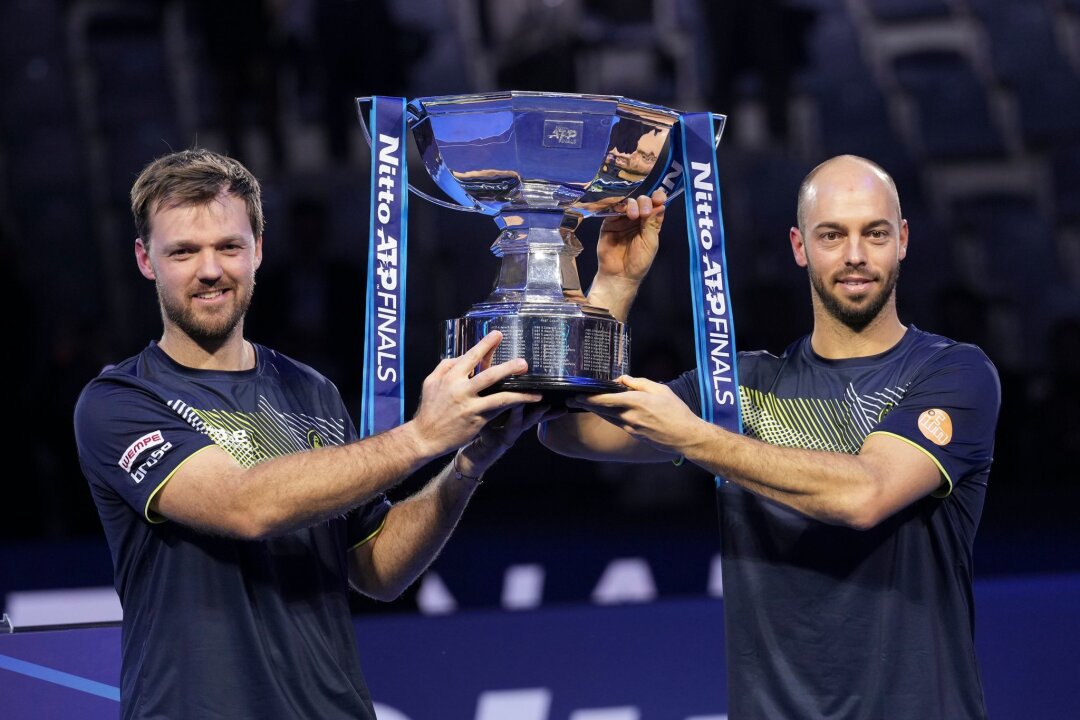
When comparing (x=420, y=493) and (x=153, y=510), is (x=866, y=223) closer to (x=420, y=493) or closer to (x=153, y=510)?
(x=420, y=493)

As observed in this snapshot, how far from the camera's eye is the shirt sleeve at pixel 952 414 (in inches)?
83.0

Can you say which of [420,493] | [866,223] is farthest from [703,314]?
[420,493]

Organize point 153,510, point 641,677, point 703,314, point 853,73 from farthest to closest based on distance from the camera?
point 853,73
point 641,677
point 703,314
point 153,510

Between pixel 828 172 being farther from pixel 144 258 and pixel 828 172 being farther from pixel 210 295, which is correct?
pixel 144 258

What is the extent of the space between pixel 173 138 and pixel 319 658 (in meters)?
3.07

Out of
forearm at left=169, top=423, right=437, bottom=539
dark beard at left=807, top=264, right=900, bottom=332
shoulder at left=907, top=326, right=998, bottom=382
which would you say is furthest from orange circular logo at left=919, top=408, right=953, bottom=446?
forearm at left=169, top=423, right=437, bottom=539

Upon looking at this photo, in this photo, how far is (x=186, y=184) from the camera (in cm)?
207

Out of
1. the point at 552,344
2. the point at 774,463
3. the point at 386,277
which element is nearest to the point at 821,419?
the point at 774,463

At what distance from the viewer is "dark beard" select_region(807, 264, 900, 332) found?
2.22m

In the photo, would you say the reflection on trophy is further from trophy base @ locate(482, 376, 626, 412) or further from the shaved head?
the shaved head

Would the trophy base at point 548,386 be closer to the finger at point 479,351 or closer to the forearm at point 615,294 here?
the finger at point 479,351

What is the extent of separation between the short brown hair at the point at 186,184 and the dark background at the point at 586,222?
83.6 inches

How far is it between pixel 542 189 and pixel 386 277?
0.96ft

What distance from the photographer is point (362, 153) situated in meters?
4.67
